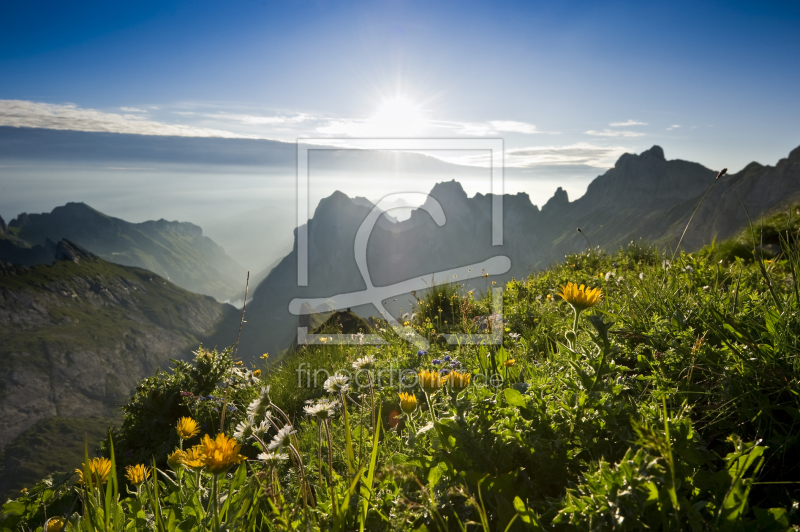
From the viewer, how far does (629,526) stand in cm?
115

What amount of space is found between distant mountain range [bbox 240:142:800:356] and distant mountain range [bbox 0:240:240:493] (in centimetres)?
2961

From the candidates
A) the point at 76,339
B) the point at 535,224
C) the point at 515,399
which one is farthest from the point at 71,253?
the point at 515,399

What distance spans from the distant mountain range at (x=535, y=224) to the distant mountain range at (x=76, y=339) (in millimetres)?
29606

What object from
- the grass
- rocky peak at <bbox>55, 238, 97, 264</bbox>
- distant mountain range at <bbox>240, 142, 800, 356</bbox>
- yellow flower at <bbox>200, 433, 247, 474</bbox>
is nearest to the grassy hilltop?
yellow flower at <bbox>200, 433, 247, 474</bbox>

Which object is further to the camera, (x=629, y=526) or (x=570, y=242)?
(x=570, y=242)

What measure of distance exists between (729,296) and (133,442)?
5.83m

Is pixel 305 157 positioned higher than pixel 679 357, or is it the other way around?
pixel 305 157

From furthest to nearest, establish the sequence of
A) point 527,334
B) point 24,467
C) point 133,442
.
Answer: point 24,467 < point 133,442 < point 527,334

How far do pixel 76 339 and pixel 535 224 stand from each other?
16529 cm

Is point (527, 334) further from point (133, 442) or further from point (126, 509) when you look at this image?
point (133, 442)

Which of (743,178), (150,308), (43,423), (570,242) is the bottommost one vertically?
(43,423)

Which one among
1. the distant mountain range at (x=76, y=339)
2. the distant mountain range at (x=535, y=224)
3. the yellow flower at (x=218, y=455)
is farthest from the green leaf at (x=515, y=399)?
the distant mountain range at (x=76, y=339)

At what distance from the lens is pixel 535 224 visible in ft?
545

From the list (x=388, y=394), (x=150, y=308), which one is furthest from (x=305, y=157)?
(x=150, y=308)
